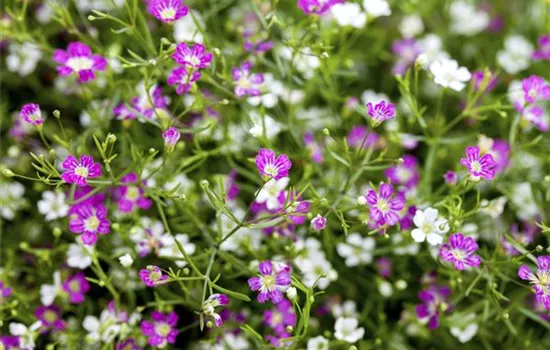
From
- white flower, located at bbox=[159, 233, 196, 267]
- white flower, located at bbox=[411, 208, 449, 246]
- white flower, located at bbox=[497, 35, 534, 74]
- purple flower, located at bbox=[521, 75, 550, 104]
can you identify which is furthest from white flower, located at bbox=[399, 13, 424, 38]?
white flower, located at bbox=[159, 233, 196, 267]

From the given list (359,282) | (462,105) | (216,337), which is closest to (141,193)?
(216,337)

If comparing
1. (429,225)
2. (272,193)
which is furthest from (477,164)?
(272,193)

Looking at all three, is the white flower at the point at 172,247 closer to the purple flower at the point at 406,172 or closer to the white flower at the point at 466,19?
the purple flower at the point at 406,172

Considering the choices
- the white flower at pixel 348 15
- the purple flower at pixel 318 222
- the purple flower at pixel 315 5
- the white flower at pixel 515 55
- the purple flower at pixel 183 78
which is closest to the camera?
the purple flower at pixel 318 222

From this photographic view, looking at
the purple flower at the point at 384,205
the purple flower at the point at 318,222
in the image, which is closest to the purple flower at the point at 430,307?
the purple flower at the point at 384,205

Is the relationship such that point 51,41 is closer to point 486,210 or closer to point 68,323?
point 68,323

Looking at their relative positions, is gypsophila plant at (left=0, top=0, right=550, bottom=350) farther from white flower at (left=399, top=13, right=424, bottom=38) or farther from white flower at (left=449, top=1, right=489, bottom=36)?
white flower at (left=449, top=1, right=489, bottom=36)

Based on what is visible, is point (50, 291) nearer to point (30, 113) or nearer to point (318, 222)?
point (30, 113)
